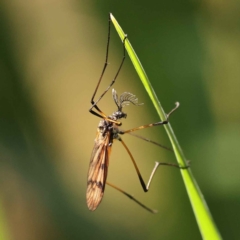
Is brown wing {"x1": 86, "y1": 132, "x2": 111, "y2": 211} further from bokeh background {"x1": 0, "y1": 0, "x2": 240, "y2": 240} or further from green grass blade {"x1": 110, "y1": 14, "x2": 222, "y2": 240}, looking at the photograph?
green grass blade {"x1": 110, "y1": 14, "x2": 222, "y2": 240}

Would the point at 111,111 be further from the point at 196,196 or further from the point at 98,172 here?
the point at 196,196

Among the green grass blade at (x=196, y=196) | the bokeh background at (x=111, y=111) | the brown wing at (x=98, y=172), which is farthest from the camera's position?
the bokeh background at (x=111, y=111)

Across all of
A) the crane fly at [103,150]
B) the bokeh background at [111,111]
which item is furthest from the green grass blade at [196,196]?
the bokeh background at [111,111]

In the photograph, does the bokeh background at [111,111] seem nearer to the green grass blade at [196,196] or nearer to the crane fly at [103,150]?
the crane fly at [103,150]

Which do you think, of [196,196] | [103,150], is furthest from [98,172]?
[196,196]

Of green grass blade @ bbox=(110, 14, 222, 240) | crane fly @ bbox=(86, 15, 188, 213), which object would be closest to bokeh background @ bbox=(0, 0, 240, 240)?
crane fly @ bbox=(86, 15, 188, 213)

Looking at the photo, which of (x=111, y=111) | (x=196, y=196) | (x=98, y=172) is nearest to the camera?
(x=196, y=196)

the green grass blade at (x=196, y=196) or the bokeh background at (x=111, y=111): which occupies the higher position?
the bokeh background at (x=111, y=111)
